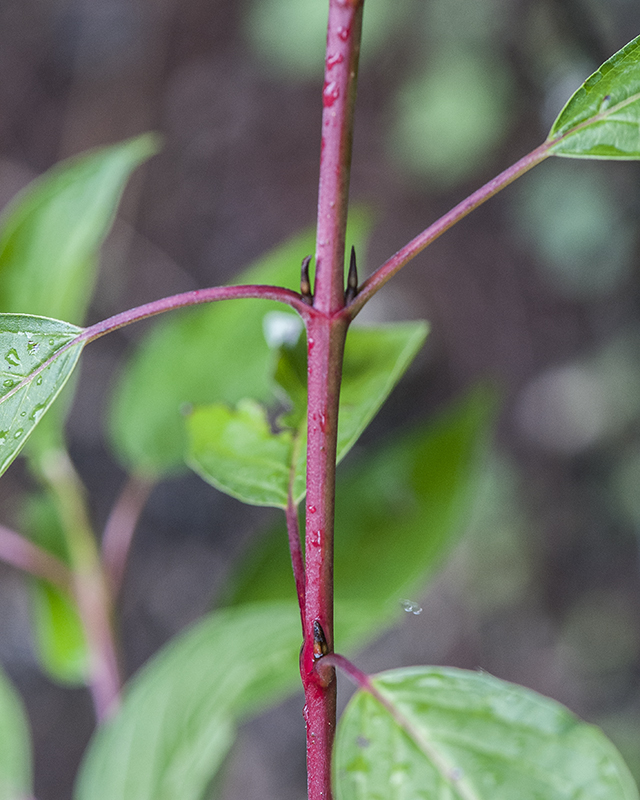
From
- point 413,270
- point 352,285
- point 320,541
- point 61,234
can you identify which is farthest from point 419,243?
point 413,270

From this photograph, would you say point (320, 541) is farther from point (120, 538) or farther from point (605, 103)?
point (120, 538)

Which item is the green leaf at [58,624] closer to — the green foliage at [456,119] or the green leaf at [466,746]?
the green leaf at [466,746]

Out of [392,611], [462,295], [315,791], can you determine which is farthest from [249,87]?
[315,791]

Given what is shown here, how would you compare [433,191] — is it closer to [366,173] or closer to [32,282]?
[366,173]

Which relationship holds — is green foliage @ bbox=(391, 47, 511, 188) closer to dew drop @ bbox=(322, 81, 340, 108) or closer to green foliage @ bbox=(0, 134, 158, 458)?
green foliage @ bbox=(0, 134, 158, 458)

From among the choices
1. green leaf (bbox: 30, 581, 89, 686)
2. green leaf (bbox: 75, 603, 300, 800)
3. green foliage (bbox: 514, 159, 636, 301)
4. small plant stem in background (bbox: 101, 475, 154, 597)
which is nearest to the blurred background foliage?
green foliage (bbox: 514, 159, 636, 301)

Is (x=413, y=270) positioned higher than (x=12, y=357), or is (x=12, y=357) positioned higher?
(x=413, y=270)
